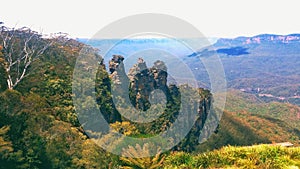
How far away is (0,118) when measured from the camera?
2036cm

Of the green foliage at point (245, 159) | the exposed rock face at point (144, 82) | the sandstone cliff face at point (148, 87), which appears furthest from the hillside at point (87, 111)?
the green foliage at point (245, 159)

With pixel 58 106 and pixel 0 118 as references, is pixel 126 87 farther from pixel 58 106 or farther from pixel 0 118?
pixel 0 118

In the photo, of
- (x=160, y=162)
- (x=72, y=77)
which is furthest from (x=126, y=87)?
(x=160, y=162)

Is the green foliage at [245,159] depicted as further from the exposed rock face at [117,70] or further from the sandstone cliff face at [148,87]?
the exposed rock face at [117,70]

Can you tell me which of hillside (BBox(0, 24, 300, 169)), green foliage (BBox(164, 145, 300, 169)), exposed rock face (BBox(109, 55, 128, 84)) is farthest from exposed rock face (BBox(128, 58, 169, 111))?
green foliage (BBox(164, 145, 300, 169))

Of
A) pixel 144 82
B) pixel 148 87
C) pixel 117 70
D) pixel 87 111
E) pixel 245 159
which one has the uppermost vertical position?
pixel 117 70

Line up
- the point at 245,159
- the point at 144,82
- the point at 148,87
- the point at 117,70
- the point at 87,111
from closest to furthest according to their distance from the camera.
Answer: the point at 245,159 < the point at 87,111 < the point at 117,70 < the point at 144,82 < the point at 148,87

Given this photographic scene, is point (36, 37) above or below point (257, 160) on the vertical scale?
above

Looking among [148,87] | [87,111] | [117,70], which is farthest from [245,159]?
[148,87]

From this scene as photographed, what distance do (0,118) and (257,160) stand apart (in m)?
14.4

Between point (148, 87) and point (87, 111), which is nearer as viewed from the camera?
point (87, 111)

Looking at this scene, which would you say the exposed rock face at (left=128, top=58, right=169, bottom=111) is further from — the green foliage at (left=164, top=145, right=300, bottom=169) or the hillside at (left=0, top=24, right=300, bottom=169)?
the green foliage at (left=164, top=145, right=300, bottom=169)

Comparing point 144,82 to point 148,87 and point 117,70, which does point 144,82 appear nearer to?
point 148,87

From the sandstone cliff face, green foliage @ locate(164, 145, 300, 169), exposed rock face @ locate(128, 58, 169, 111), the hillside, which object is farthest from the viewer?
exposed rock face @ locate(128, 58, 169, 111)
